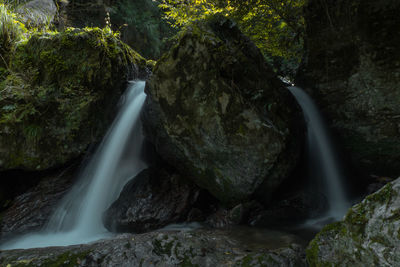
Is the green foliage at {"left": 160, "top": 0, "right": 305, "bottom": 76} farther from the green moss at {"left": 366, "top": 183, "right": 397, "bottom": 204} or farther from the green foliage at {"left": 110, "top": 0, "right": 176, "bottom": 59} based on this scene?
the green foliage at {"left": 110, "top": 0, "right": 176, "bottom": 59}

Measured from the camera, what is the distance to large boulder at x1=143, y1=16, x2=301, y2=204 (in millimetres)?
3424

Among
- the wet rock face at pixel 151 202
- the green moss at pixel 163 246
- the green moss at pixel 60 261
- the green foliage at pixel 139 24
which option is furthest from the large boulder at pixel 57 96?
the green foliage at pixel 139 24

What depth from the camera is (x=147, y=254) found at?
214cm

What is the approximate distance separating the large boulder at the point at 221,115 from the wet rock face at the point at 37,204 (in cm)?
205

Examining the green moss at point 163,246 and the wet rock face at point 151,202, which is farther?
the wet rock face at point 151,202

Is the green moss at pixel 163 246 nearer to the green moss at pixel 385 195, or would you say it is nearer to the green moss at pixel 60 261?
the green moss at pixel 60 261

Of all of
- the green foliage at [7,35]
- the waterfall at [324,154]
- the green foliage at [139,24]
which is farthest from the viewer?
the green foliage at [139,24]

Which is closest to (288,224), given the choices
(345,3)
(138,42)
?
(345,3)

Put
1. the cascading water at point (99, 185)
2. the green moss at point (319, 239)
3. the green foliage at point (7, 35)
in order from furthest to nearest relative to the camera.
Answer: the green foliage at point (7, 35) < the cascading water at point (99, 185) < the green moss at point (319, 239)

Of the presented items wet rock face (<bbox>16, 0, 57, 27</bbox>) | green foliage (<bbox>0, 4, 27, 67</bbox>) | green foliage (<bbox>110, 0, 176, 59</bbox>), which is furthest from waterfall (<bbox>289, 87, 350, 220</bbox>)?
green foliage (<bbox>110, 0, 176, 59</bbox>)

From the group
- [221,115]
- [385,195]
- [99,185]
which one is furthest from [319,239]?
[99,185]

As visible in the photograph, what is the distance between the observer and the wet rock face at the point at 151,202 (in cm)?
365

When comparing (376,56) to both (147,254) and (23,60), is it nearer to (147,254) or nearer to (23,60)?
(147,254)

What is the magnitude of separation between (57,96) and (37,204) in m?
1.96
